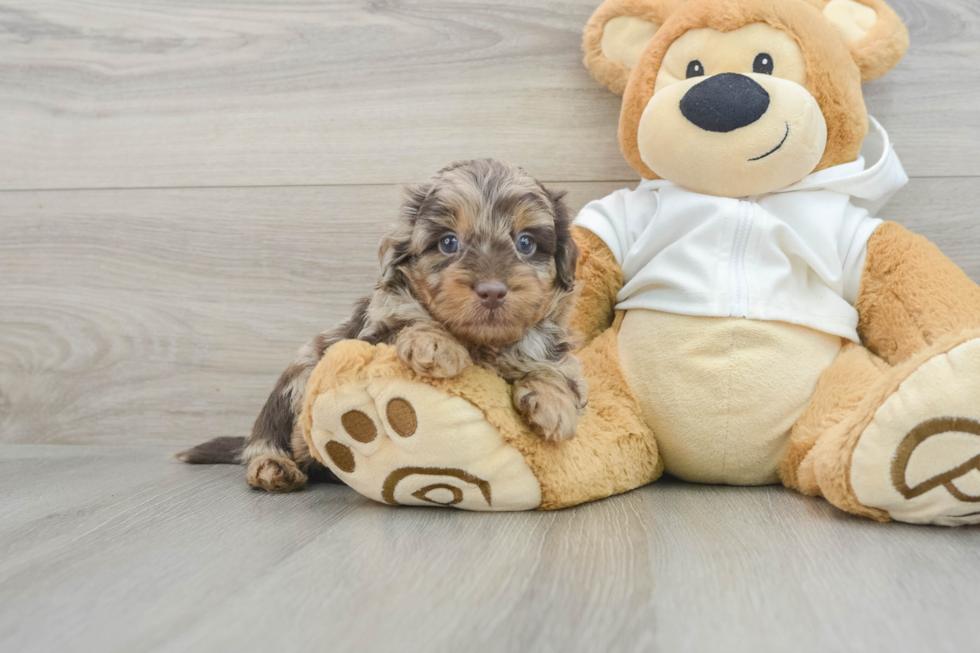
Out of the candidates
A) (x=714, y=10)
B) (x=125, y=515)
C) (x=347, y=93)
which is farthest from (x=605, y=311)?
(x=125, y=515)

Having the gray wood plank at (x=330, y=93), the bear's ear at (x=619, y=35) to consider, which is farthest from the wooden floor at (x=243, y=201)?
the bear's ear at (x=619, y=35)

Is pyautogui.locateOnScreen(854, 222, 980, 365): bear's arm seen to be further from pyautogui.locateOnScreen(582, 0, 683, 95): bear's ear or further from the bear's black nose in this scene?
pyautogui.locateOnScreen(582, 0, 683, 95): bear's ear

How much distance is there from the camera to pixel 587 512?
49.2 inches

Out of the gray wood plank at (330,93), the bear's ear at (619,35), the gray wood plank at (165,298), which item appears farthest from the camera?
the gray wood plank at (165,298)

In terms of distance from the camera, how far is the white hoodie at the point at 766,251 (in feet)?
4.58

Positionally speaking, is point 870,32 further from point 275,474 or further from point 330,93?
point 275,474

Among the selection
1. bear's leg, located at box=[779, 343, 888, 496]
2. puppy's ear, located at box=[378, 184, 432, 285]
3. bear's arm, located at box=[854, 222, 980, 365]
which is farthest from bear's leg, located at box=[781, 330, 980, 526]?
puppy's ear, located at box=[378, 184, 432, 285]

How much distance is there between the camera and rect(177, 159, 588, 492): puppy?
113 cm

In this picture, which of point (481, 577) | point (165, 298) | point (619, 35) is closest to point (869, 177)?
point (619, 35)

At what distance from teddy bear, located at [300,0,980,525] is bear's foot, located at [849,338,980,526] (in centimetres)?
7

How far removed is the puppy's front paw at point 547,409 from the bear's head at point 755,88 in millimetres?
552

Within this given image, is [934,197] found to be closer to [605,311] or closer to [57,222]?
[605,311]

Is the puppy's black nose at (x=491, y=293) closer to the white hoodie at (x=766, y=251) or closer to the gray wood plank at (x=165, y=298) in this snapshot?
the white hoodie at (x=766, y=251)

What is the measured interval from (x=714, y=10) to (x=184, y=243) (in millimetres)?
1461
